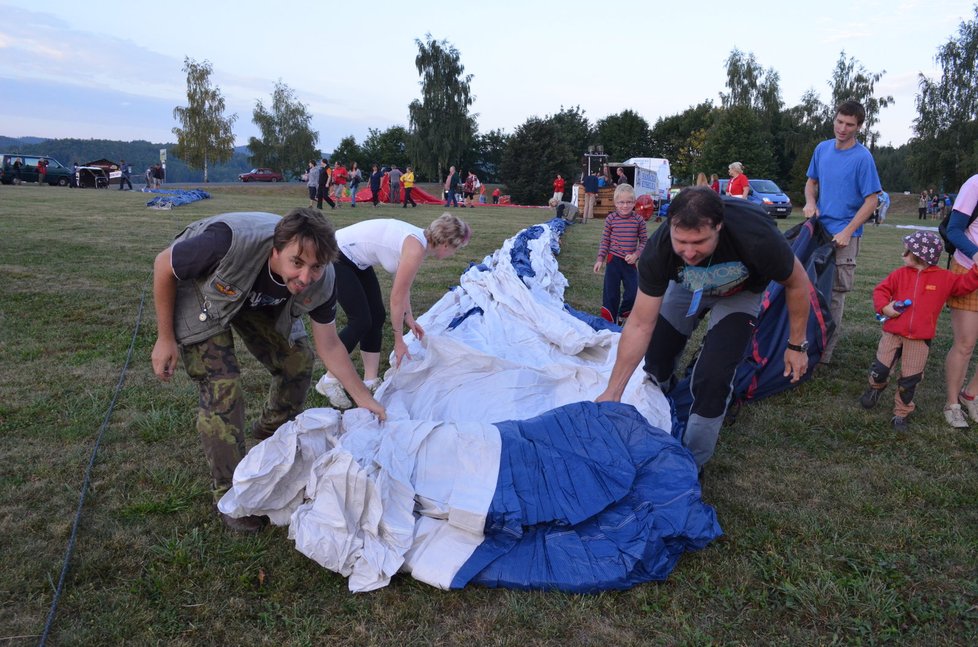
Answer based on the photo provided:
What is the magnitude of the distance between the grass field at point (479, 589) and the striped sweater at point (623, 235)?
1.92 meters

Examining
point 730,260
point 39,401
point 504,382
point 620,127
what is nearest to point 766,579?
point 730,260

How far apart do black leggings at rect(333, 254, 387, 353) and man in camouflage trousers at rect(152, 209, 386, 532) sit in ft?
3.01

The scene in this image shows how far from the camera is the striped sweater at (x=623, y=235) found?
5695 mm

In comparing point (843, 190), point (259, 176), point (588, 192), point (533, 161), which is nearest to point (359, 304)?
point (843, 190)

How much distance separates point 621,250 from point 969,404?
2.69 metres

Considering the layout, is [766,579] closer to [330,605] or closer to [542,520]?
[542,520]

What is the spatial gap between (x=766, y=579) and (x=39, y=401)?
12.1ft

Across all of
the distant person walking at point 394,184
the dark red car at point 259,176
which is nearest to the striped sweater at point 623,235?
the distant person walking at point 394,184

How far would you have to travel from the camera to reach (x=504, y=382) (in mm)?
3900

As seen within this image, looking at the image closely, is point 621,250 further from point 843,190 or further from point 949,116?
point 949,116

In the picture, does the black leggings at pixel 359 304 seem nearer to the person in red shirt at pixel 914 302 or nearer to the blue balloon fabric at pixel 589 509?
the blue balloon fabric at pixel 589 509

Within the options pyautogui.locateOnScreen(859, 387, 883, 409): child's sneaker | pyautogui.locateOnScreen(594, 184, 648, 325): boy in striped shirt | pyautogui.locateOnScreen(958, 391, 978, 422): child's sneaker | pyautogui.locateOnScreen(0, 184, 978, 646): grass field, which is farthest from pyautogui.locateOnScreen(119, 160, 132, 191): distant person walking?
pyautogui.locateOnScreen(958, 391, 978, 422): child's sneaker

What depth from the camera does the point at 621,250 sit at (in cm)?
573

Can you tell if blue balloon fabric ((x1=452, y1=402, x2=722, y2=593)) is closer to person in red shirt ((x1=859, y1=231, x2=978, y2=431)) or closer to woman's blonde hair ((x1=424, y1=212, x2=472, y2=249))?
woman's blonde hair ((x1=424, y1=212, x2=472, y2=249))
